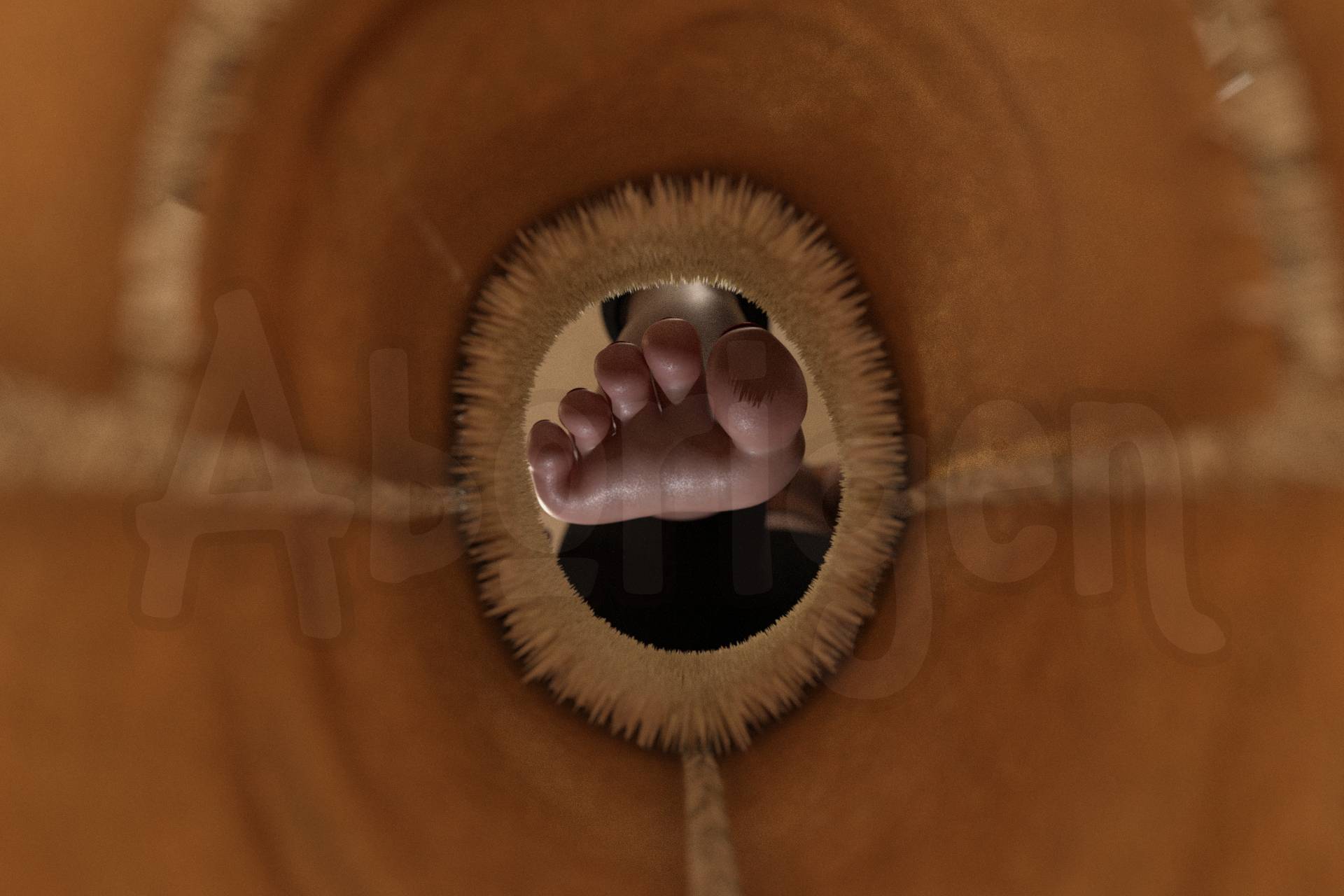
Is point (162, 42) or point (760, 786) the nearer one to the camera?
point (162, 42)

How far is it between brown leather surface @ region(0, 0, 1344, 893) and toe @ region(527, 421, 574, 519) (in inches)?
3.1

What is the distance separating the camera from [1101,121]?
298 millimetres

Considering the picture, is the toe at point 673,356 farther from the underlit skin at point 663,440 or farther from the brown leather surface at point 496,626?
the brown leather surface at point 496,626

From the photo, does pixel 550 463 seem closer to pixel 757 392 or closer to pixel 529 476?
pixel 529 476

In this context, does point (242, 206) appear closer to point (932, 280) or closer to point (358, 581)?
point (358, 581)

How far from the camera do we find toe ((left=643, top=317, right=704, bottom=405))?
0.54 m

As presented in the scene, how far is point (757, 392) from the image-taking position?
1.59 feet

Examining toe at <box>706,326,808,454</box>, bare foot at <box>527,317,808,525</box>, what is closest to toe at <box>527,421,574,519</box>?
bare foot at <box>527,317,808,525</box>

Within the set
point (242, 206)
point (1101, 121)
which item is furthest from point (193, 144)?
point (1101, 121)

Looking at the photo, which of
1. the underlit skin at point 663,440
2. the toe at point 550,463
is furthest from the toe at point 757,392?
the toe at point 550,463

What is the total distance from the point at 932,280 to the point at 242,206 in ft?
1.07

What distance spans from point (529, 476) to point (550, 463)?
0.05 ft

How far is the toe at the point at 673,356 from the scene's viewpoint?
1.76 feet

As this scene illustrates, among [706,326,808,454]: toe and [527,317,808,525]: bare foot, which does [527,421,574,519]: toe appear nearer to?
[527,317,808,525]: bare foot
